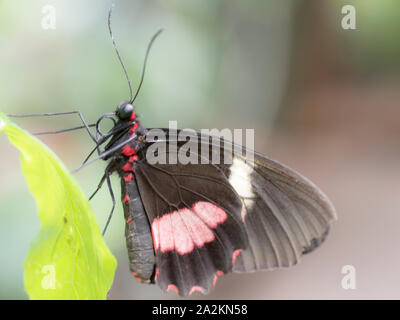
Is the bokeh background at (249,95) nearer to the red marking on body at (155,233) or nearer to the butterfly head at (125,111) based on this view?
the red marking on body at (155,233)

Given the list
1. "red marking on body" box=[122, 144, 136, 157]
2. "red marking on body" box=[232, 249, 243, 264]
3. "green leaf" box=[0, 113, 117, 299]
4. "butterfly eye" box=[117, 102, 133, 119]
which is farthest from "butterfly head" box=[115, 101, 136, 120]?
"green leaf" box=[0, 113, 117, 299]

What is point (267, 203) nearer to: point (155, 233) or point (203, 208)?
point (203, 208)

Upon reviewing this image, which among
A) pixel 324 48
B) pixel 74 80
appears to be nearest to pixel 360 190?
pixel 324 48

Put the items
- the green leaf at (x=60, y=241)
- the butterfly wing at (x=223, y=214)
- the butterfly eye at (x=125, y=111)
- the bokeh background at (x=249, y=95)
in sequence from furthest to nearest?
the bokeh background at (x=249, y=95) → the butterfly wing at (x=223, y=214) → the butterfly eye at (x=125, y=111) → the green leaf at (x=60, y=241)

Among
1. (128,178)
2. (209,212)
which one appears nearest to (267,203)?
(209,212)

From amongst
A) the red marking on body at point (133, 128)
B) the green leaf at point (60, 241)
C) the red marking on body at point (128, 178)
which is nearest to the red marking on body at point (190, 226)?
the red marking on body at point (128, 178)

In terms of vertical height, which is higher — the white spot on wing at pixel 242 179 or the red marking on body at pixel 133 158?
the red marking on body at pixel 133 158

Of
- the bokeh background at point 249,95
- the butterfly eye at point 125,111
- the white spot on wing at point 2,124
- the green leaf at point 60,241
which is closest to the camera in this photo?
the white spot on wing at point 2,124

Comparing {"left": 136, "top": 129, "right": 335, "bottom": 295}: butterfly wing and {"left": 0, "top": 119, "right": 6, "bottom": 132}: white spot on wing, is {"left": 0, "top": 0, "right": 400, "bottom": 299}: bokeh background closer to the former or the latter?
{"left": 136, "top": 129, "right": 335, "bottom": 295}: butterfly wing
